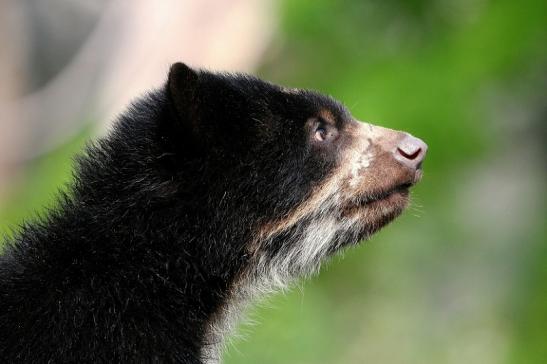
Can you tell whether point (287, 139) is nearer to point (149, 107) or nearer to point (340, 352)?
point (149, 107)

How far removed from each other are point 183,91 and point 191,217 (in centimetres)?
71

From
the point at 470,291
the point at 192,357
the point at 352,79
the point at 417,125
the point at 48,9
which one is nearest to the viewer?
the point at 192,357

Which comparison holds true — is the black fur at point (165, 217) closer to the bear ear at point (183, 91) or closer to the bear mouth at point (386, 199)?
the bear ear at point (183, 91)

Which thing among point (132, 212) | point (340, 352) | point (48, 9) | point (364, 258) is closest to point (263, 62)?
point (364, 258)

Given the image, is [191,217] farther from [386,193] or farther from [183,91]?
[386,193]

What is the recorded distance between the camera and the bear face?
6.48m

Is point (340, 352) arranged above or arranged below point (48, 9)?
below

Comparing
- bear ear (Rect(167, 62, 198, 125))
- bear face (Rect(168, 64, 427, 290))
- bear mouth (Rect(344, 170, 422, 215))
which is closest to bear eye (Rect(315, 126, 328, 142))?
bear face (Rect(168, 64, 427, 290))

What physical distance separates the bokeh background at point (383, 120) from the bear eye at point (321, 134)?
3.75 ft

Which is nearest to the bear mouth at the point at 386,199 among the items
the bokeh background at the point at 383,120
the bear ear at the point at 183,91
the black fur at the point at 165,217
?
the black fur at the point at 165,217

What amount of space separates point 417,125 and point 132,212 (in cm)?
547

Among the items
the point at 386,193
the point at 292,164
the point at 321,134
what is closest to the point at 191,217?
the point at 292,164

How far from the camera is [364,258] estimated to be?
53.0 feet

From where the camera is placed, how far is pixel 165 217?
637 cm
